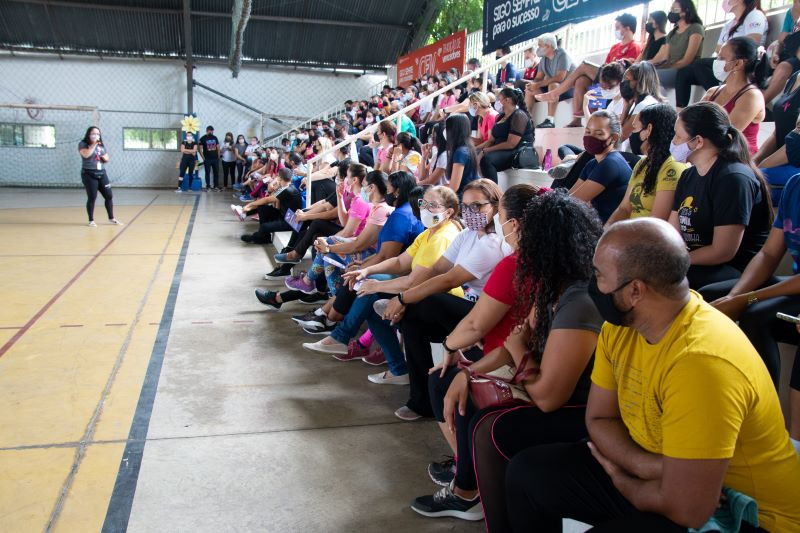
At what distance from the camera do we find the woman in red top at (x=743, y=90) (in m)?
3.71

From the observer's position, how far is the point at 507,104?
20.0 ft

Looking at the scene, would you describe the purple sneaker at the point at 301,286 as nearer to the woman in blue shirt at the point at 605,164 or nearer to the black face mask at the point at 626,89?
the woman in blue shirt at the point at 605,164

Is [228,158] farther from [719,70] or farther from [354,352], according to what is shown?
[719,70]

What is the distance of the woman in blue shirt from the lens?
367 cm

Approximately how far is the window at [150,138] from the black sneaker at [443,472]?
18650mm

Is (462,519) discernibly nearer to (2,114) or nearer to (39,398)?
(39,398)

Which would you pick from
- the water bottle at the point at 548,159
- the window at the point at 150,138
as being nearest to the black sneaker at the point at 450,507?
the water bottle at the point at 548,159

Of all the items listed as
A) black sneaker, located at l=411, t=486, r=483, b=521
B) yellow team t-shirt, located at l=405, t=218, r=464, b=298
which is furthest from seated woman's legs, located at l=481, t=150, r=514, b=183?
black sneaker, located at l=411, t=486, r=483, b=521

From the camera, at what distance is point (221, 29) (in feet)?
61.6

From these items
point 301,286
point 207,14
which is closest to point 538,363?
point 301,286

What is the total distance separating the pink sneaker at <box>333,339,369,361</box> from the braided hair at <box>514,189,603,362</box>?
7.36ft

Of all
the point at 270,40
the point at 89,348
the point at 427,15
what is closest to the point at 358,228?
the point at 89,348

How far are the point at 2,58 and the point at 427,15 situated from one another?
474 inches

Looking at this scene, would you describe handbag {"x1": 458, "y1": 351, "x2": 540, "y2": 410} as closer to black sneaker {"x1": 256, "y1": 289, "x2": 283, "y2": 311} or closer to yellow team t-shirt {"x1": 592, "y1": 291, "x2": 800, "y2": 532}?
yellow team t-shirt {"x1": 592, "y1": 291, "x2": 800, "y2": 532}
